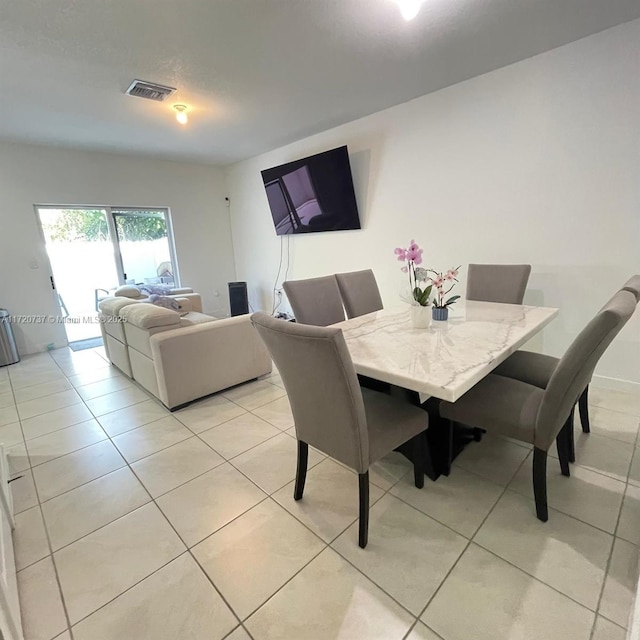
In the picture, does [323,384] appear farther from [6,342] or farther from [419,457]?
[6,342]

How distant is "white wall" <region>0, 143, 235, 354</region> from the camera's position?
407 centimetres

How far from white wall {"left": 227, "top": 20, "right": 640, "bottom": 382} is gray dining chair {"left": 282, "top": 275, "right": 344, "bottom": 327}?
53.3 inches

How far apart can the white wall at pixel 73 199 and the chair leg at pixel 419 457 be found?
16.0 feet

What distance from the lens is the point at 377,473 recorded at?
184cm

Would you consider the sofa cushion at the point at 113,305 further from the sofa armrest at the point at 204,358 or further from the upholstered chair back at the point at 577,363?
the upholstered chair back at the point at 577,363

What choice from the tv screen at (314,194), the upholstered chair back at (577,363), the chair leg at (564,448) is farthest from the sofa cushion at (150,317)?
the chair leg at (564,448)

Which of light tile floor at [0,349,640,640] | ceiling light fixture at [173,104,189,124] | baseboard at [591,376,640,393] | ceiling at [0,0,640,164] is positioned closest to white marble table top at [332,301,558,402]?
light tile floor at [0,349,640,640]

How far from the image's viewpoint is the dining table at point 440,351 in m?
1.26

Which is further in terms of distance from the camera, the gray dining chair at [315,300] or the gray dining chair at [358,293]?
the gray dining chair at [358,293]

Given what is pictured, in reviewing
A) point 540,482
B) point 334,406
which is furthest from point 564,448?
point 334,406

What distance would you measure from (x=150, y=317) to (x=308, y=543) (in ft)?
6.31

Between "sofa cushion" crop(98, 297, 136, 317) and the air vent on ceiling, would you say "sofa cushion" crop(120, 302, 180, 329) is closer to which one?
"sofa cushion" crop(98, 297, 136, 317)

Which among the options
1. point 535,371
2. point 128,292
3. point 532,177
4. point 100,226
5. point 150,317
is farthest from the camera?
point 100,226

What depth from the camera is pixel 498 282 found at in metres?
2.59
